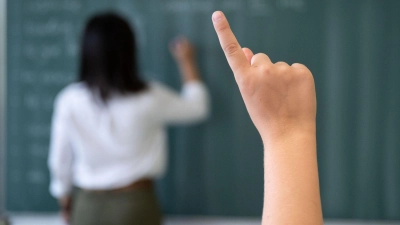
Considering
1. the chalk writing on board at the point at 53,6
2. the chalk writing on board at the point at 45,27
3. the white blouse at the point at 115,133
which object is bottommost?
the white blouse at the point at 115,133

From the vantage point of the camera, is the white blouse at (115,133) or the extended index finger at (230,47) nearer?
the extended index finger at (230,47)

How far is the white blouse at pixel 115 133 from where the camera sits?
180cm

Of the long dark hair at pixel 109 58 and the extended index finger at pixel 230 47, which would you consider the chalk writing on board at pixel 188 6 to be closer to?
the long dark hair at pixel 109 58

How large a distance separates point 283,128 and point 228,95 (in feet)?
4.86

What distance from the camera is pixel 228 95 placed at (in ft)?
7.02

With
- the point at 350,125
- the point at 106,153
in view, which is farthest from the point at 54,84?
the point at 350,125

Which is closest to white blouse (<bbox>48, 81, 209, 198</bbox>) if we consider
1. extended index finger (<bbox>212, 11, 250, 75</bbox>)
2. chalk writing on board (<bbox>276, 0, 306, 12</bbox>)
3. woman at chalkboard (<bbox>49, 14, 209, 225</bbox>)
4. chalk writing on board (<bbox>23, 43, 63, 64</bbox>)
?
woman at chalkboard (<bbox>49, 14, 209, 225</bbox>)

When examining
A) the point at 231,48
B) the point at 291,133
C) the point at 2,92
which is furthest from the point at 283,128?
the point at 2,92

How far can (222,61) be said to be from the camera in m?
2.13

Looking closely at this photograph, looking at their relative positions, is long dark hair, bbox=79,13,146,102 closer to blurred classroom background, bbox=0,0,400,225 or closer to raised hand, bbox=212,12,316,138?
blurred classroom background, bbox=0,0,400,225

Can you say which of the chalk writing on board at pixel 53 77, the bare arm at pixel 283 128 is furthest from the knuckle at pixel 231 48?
the chalk writing on board at pixel 53 77

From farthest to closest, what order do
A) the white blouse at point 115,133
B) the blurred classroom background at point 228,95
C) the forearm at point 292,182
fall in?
the blurred classroom background at point 228,95 → the white blouse at point 115,133 → the forearm at point 292,182

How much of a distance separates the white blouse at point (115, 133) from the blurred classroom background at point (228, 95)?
28cm

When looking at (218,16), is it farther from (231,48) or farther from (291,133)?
(291,133)
